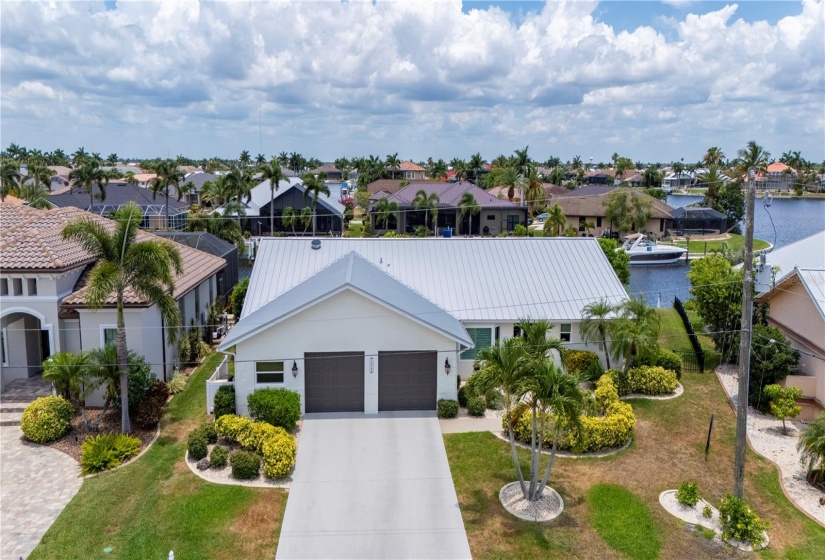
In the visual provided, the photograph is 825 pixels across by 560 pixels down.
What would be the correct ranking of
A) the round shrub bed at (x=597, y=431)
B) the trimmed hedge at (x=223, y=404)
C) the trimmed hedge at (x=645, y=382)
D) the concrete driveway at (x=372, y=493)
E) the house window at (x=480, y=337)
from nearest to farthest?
the concrete driveway at (x=372, y=493), the round shrub bed at (x=597, y=431), the trimmed hedge at (x=223, y=404), the trimmed hedge at (x=645, y=382), the house window at (x=480, y=337)

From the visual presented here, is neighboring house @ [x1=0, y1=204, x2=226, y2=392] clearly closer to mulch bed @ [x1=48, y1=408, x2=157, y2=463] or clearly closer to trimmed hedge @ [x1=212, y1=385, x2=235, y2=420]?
mulch bed @ [x1=48, y1=408, x2=157, y2=463]

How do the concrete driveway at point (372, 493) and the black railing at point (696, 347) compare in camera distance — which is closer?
the concrete driveway at point (372, 493)

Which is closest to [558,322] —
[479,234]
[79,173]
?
[479,234]

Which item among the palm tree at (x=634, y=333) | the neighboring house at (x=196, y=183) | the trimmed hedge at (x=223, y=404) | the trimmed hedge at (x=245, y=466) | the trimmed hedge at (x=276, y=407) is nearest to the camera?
the trimmed hedge at (x=245, y=466)

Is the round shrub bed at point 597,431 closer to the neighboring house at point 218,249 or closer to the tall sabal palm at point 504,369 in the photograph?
the tall sabal palm at point 504,369

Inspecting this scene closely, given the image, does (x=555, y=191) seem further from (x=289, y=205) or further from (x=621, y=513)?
(x=621, y=513)

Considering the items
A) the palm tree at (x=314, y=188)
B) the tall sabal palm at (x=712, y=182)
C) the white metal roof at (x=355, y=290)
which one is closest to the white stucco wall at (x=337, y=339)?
the white metal roof at (x=355, y=290)
